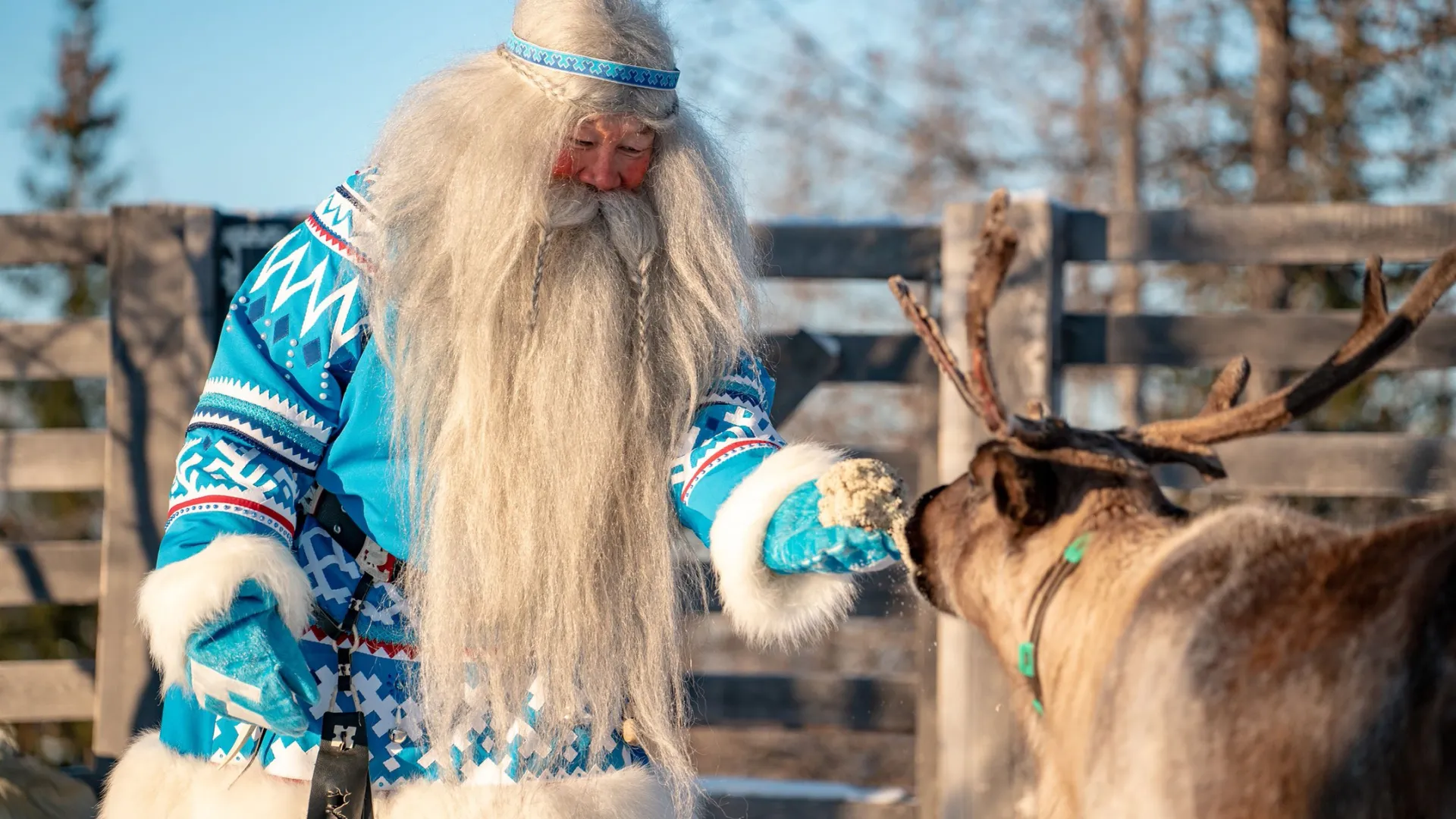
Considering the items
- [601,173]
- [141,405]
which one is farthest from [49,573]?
[601,173]

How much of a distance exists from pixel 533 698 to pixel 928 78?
30.2ft

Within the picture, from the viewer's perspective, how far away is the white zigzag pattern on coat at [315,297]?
1.93 meters

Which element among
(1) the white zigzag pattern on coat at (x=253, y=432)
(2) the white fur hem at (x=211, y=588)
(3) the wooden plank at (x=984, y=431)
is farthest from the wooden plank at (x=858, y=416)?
(2) the white fur hem at (x=211, y=588)

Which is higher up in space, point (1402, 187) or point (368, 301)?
point (1402, 187)

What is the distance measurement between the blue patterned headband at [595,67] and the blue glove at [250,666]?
864mm

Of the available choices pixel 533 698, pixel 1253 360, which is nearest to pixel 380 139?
pixel 533 698

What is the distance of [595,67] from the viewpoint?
1.97 m

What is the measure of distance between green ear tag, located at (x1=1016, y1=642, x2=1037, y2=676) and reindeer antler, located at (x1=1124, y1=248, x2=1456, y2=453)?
0.25 metres

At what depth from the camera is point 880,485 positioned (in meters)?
1.64

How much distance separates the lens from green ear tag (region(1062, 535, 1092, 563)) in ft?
4.44

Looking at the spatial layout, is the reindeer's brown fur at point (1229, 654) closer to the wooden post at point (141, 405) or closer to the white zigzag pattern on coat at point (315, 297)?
the white zigzag pattern on coat at point (315, 297)

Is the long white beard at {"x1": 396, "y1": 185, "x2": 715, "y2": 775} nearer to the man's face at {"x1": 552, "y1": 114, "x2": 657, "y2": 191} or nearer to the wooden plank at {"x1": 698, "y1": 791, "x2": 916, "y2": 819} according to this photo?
the man's face at {"x1": 552, "y1": 114, "x2": 657, "y2": 191}

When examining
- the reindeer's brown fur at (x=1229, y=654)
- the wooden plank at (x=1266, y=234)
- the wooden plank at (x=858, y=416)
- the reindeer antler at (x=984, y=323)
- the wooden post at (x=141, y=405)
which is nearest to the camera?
the reindeer's brown fur at (x=1229, y=654)

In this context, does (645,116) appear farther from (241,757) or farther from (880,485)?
(241,757)
